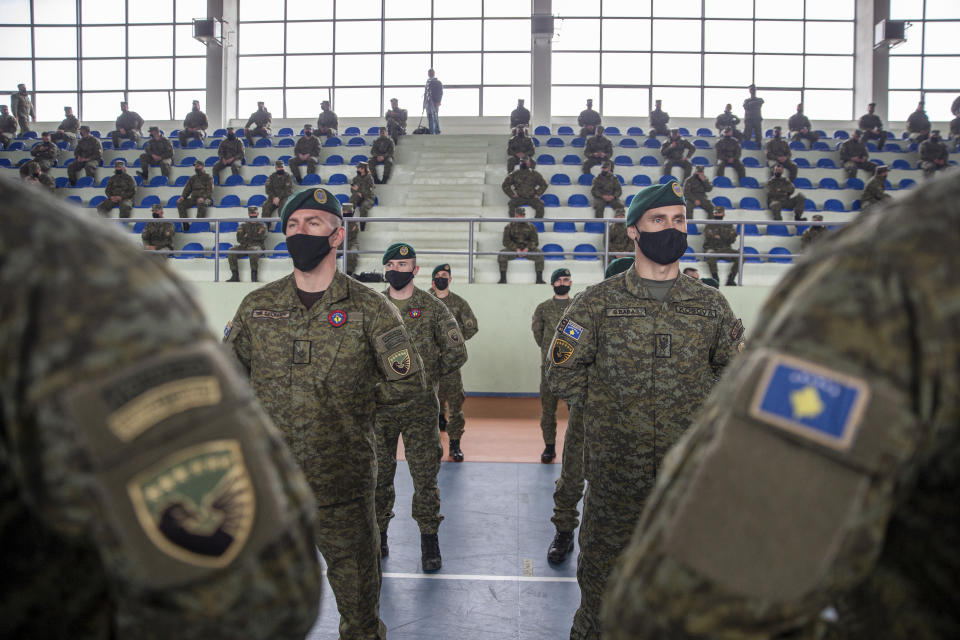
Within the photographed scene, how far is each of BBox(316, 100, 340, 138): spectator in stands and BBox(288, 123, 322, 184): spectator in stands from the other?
145 centimetres

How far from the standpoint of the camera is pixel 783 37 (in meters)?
18.0

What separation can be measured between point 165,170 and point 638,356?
1398 centimetres

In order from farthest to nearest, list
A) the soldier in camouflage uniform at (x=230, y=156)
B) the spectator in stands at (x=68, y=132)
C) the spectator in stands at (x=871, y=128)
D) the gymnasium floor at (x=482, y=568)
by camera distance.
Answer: the spectator in stands at (x=68, y=132), the spectator in stands at (x=871, y=128), the soldier in camouflage uniform at (x=230, y=156), the gymnasium floor at (x=482, y=568)

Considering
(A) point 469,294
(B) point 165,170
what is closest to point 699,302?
(A) point 469,294

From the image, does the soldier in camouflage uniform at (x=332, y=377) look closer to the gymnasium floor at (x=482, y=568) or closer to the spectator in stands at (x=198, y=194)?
the gymnasium floor at (x=482, y=568)

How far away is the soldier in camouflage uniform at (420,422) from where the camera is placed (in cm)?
391

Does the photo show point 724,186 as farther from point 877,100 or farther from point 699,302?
point 699,302

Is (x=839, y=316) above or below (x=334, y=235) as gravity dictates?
below

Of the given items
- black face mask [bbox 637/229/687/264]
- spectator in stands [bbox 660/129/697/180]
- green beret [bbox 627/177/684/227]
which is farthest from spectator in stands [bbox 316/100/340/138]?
black face mask [bbox 637/229/687/264]

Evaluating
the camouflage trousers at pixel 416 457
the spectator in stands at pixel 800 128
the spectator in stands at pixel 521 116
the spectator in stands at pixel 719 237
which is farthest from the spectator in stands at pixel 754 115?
the camouflage trousers at pixel 416 457

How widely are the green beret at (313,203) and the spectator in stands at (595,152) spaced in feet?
37.1

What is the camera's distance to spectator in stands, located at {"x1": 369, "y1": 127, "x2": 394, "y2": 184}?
13406mm

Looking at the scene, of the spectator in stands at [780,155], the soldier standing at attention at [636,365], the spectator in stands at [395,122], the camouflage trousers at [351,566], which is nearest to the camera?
the camouflage trousers at [351,566]

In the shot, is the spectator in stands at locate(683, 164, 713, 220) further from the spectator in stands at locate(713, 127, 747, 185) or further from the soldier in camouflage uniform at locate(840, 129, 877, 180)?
the soldier in camouflage uniform at locate(840, 129, 877, 180)
